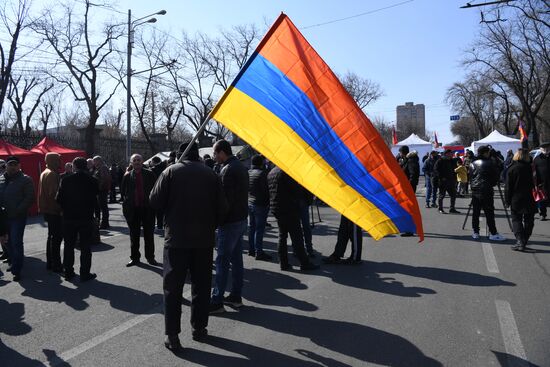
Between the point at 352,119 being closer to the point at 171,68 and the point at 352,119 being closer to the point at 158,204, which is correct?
the point at 158,204

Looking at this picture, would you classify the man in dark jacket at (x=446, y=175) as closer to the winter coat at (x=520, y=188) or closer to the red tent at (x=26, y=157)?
the winter coat at (x=520, y=188)

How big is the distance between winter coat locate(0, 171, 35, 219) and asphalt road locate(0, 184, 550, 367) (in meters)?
1.02

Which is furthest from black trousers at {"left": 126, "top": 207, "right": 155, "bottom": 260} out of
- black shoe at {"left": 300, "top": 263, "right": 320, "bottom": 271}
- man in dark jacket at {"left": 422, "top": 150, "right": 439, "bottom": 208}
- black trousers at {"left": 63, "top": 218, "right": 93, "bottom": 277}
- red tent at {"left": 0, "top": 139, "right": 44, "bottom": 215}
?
man in dark jacket at {"left": 422, "top": 150, "right": 439, "bottom": 208}

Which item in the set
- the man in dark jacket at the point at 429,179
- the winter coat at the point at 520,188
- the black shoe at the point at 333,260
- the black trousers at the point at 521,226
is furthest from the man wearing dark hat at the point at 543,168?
the black shoe at the point at 333,260

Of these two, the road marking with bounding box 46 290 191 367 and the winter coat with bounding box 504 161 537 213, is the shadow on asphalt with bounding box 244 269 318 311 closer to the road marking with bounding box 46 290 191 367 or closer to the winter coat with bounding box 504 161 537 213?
the road marking with bounding box 46 290 191 367

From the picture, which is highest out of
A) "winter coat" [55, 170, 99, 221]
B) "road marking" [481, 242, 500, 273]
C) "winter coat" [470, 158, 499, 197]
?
"winter coat" [470, 158, 499, 197]

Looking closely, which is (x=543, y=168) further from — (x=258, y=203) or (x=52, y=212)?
(x=52, y=212)

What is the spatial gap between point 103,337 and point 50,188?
3726 mm

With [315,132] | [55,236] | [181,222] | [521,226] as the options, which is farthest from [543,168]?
[55,236]

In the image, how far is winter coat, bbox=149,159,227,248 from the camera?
4.20 m

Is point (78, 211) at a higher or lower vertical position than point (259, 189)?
lower

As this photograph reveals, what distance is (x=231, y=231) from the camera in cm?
525

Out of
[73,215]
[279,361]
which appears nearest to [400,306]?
[279,361]

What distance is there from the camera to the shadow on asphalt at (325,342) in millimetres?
3887
